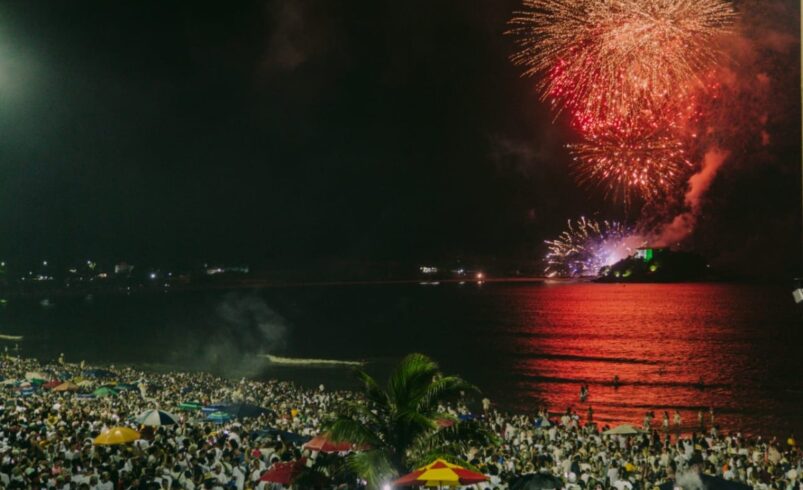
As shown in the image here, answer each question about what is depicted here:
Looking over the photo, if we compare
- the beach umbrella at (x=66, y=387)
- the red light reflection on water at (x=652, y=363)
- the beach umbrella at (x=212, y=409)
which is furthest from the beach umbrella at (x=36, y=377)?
the red light reflection on water at (x=652, y=363)

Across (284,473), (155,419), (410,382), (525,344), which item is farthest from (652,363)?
(410,382)

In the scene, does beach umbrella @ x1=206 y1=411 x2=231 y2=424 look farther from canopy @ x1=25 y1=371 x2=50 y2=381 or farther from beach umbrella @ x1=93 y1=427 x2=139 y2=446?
canopy @ x1=25 y1=371 x2=50 y2=381

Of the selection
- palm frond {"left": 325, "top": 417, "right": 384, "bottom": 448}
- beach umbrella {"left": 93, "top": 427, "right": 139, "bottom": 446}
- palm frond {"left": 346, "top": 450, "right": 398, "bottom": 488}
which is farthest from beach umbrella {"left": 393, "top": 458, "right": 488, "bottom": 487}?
beach umbrella {"left": 93, "top": 427, "right": 139, "bottom": 446}

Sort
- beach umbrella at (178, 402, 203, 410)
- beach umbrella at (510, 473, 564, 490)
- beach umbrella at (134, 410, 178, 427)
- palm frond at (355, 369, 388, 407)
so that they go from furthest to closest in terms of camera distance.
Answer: beach umbrella at (178, 402, 203, 410), beach umbrella at (134, 410, 178, 427), beach umbrella at (510, 473, 564, 490), palm frond at (355, 369, 388, 407)

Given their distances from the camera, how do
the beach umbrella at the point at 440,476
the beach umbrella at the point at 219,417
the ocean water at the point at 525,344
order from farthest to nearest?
the ocean water at the point at 525,344
the beach umbrella at the point at 219,417
the beach umbrella at the point at 440,476

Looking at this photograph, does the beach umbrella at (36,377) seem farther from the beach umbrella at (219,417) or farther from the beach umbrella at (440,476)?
the beach umbrella at (440,476)

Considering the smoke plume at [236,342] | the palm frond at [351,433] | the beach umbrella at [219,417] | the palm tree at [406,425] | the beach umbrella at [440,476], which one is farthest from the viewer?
the smoke plume at [236,342]

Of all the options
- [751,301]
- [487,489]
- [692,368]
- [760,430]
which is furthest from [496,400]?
[751,301]
